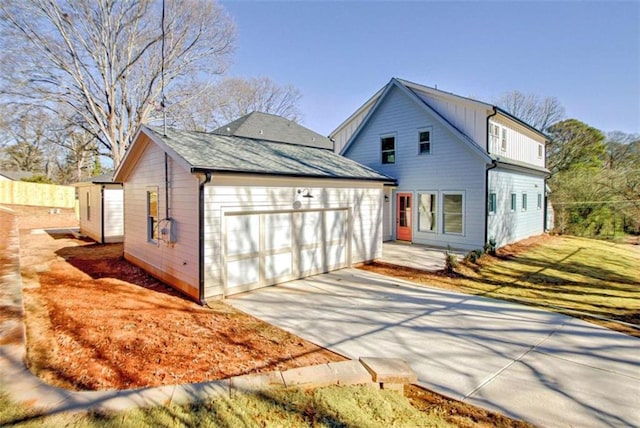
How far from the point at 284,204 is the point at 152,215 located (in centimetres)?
388

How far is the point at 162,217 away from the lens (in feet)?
25.9

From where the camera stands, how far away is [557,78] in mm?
17266

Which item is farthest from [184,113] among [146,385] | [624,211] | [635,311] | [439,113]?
[624,211]

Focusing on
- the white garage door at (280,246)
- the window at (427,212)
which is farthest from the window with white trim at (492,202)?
the white garage door at (280,246)

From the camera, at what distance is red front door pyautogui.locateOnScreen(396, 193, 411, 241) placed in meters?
14.3

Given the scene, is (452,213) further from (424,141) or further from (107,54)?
(107,54)

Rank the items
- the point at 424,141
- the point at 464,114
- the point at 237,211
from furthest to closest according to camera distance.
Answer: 1. the point at 424,141
2. the point at 464,114
3. the point at 237,211

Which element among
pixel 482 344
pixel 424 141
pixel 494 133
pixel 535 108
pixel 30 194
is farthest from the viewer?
pixel 535 108

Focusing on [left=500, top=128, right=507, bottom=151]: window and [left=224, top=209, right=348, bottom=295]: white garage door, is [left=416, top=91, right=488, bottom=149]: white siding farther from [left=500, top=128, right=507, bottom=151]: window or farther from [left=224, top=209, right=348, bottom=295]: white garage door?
[left=224, top=209, right=348, bottom=295]: white garage door

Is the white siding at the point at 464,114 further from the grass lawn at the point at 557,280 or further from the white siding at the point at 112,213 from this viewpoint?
the white siding at the point at 112,213

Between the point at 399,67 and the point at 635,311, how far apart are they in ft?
52.0

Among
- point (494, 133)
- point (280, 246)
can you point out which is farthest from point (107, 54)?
point (494, 133)

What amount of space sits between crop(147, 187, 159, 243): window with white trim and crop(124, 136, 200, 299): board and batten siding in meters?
0.16

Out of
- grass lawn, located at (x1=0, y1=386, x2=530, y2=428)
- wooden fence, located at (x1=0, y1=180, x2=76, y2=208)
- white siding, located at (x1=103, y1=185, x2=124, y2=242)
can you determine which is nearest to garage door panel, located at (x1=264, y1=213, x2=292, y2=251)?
grass lawn, located at (x1=0, y1=386, x2=530, y2=428)
